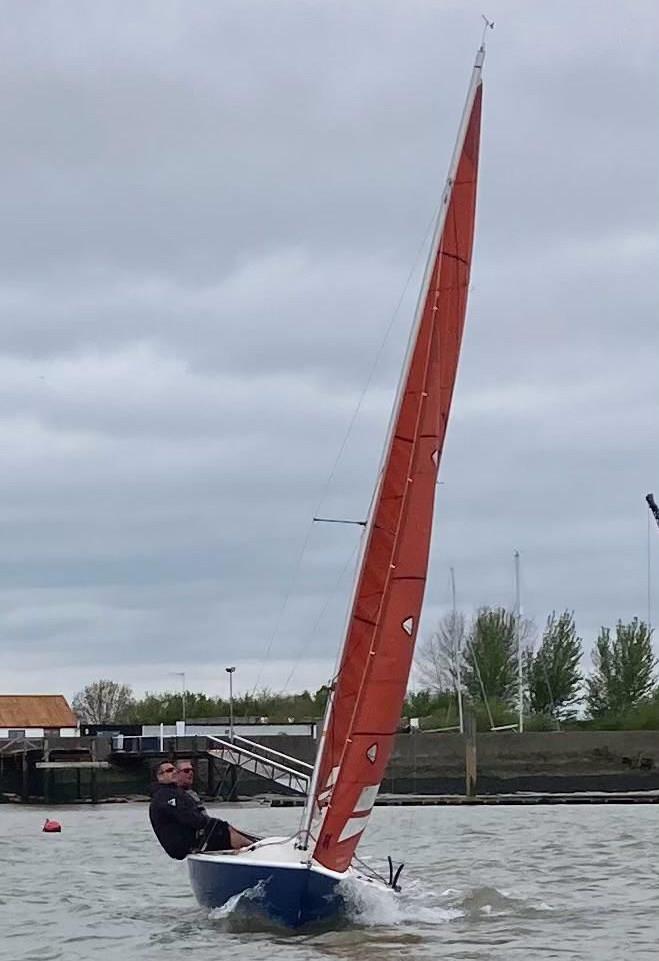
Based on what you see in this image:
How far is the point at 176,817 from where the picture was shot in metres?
21.1

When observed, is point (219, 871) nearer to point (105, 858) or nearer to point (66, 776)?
point (105, 858)

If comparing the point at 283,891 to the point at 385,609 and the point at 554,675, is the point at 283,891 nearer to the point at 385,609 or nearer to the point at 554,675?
the point at 385,609

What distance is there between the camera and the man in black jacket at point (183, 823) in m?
20.9

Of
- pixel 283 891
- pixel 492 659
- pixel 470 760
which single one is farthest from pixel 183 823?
pixel 492 659

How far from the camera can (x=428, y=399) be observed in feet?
65.0

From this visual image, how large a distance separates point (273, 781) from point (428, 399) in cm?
4110

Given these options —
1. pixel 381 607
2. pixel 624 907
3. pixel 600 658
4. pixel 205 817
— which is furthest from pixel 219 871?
pixel 600 658

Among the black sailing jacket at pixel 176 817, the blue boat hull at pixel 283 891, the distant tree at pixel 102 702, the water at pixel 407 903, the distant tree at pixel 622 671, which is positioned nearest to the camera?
the water at pixel 407 903

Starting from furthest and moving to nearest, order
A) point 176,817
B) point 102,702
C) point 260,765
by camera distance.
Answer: point 102,702, point 260,765, point 176,817

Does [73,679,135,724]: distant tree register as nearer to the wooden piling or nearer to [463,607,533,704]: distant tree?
[463,607,533,704]: distant tree

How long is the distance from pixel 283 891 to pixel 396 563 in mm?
3847

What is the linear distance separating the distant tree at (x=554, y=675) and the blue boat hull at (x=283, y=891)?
72052 millimetres

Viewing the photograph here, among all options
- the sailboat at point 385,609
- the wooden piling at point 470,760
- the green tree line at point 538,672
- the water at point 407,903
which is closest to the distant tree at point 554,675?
the green tree line at point 538,672

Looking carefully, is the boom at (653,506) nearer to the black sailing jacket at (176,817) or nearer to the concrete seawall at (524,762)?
the concrete seawall at (524,762)
